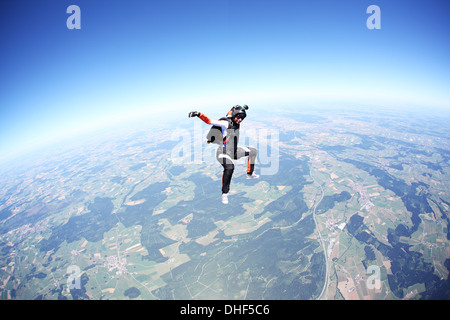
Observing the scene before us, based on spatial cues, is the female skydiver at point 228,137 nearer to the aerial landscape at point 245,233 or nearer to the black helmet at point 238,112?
the black helmet at point 238,112

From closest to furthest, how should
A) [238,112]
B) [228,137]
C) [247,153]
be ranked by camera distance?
[238,112]
[228,137]
[247,153]

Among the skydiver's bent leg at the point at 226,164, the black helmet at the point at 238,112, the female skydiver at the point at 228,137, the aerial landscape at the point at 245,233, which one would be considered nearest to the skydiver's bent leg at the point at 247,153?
the female skydiver at the point at 228,137

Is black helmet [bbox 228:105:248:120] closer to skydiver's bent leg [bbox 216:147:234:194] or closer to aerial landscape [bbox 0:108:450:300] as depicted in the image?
skydiver's bent leg [bbox 216:147:234:194]

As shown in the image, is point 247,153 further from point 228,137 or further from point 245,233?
point 245,233

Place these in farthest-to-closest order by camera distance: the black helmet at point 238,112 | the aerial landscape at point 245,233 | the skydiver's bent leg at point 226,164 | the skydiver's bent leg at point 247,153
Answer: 1. the aerial landscape at point 245,233
2. the skydiver's bent leg at point 247,153
3. the skydiver's bent leg at point 226,164
4. the black helmet at point 238,112

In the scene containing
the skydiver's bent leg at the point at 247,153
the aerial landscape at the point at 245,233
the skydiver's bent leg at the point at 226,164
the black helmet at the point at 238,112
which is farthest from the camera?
the aerial landscape at the point at 245,233

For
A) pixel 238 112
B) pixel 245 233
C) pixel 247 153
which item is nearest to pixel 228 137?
pixel 238 112

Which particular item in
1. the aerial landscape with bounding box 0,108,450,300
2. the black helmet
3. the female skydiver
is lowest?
the aerial landscape with bounding box 0,108,450,300

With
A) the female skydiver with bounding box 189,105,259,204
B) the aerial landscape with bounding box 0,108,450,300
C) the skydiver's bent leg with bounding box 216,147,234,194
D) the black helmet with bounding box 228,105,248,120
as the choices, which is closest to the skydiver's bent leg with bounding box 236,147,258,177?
the female skydiver with bounding box 189,105,259,204

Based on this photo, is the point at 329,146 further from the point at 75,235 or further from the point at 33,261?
the point at 33,261
